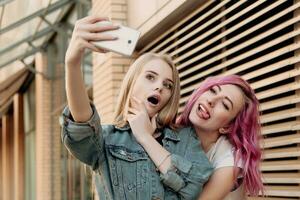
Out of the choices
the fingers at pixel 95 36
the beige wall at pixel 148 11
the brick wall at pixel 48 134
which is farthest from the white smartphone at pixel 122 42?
the brick wall at pixel 48 134

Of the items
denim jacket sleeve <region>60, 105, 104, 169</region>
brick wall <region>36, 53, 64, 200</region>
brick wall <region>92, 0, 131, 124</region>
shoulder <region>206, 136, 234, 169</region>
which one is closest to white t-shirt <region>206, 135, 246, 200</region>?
shoulder <region>206, 136, 234, 169</region>

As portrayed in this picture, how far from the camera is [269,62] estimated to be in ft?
10.3

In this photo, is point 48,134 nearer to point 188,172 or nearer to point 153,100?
point 153,100

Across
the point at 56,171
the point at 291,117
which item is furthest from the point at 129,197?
the point at 56,171

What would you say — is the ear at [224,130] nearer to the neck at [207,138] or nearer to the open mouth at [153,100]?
the neck at [207,138]

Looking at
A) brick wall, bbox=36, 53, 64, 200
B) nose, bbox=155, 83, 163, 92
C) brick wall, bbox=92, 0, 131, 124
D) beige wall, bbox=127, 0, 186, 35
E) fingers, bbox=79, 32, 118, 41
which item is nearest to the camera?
fingers, bbox=79, 32, 118, 41

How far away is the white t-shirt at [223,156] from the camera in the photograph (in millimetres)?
1953

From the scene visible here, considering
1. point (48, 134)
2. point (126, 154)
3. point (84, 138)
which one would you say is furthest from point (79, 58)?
point (48, 134)

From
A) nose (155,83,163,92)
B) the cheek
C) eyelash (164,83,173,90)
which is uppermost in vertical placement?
eyelash (164,83,173,90)

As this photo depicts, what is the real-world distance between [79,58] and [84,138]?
261 mm

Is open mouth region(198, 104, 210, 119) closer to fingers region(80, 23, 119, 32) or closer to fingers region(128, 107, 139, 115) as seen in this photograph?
fingers region(128, 107, 139, 115)

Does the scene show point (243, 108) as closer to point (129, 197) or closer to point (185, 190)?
point (185, 190)

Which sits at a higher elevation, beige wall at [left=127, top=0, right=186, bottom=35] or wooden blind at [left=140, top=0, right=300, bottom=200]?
beige wall at [left=127, top=0, right=186, bottom=35]

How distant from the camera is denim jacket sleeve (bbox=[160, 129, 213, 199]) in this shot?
1.74m
